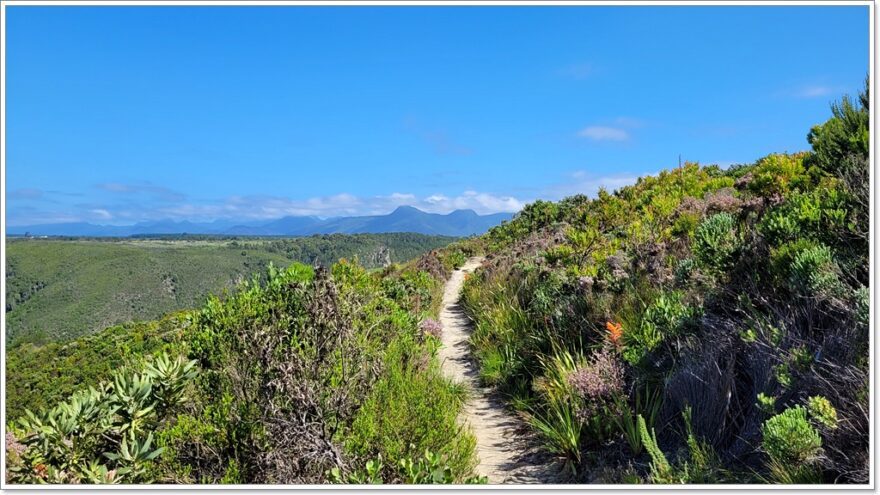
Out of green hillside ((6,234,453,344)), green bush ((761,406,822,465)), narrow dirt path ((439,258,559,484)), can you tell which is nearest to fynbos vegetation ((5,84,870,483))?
green bush ((761,406,822,465))

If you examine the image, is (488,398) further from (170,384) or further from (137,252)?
(137,252)

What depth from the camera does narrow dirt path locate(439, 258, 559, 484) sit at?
14.7 feet

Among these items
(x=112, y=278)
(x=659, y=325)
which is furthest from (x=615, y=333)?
(x=112, y=278)

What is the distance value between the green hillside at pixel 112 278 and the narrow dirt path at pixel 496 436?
8583 cm

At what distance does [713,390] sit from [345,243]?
16128 centimetres

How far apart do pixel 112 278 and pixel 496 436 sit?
146822mm

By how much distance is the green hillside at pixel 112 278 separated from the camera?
107m

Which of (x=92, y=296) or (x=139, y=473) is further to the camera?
(x=92, y=296)

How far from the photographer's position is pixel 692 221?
26.1ft

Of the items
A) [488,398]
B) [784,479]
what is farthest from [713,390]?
[488,398]

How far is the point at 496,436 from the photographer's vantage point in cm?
548

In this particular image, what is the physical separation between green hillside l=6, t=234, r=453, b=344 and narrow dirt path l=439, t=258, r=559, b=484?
85.8 metres

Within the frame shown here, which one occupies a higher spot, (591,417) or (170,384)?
(170,384)
